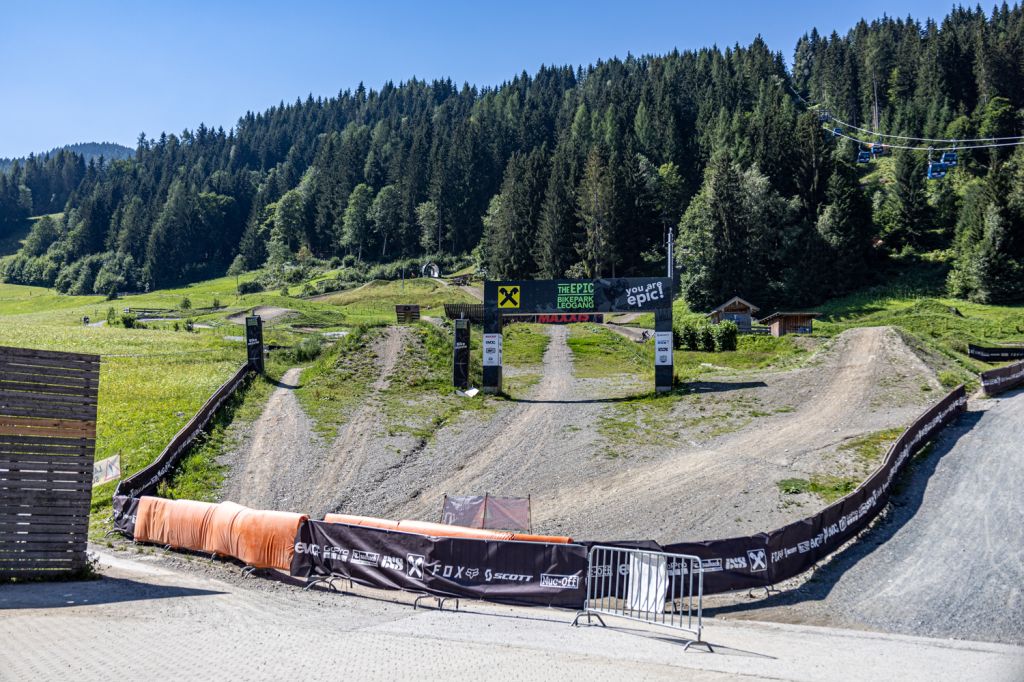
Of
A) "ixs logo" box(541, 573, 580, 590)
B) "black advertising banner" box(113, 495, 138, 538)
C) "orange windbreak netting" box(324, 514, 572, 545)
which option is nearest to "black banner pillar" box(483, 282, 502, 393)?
"black advertising banner" box(113, 495, 138, 538)

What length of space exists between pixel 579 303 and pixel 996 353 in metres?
29.7

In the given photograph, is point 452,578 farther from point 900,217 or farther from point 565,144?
point 565,144

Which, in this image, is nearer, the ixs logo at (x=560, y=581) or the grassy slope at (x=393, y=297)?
the ixs logo at (x=560, y=581)

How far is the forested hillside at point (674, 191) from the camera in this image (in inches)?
3275

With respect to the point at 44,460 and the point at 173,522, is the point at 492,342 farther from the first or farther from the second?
the point at 44,460

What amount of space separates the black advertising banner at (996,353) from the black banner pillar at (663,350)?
80.1ft

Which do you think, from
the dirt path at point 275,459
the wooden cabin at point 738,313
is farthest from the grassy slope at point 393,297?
the dirt path at point 275,459

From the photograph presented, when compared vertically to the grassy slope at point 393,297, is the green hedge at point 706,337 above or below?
below

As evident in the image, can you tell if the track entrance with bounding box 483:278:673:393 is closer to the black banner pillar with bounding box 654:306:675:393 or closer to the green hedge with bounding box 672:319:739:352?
the black banner pillar with bounding box 654:306:675:393

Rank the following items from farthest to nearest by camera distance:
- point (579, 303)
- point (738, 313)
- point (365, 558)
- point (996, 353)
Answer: point (738, 313) < point (996, 353) < point (579, 303) < point (365, 558)

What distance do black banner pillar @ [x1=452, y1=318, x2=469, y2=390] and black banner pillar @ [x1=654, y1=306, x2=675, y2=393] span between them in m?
9.93

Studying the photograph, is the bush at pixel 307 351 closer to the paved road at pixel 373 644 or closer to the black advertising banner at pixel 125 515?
the black advertising banner at pixel 125 515

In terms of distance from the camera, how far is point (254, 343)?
41.2 meters

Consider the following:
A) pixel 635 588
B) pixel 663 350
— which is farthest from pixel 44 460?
pixel 663 350
